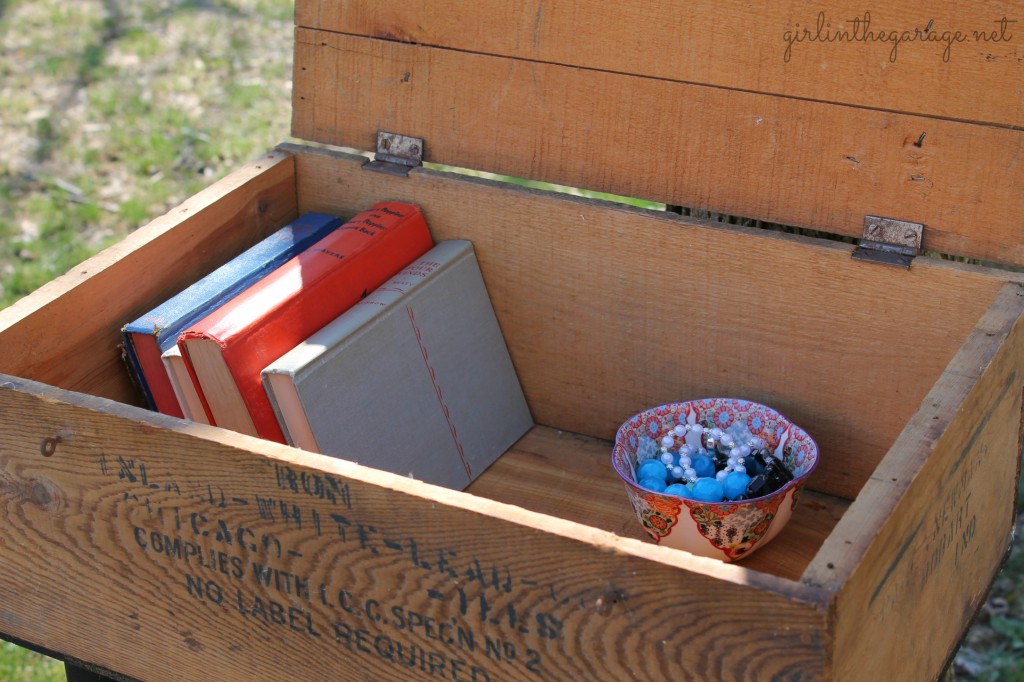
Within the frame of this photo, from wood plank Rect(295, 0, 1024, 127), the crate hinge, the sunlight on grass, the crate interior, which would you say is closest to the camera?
wood plank Rect(295, 0, 1024, 127)

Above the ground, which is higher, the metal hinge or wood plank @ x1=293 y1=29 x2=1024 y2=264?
wood plank @ x1=293 y1=29 x2=1024 y2=264

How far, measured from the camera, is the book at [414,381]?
169cm

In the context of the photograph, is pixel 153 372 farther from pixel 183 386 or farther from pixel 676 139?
pixel 676 139

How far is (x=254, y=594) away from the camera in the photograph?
1.40 m

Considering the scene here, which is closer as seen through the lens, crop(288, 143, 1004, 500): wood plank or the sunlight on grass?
crop(288, 143, 1004, 500): wood plank

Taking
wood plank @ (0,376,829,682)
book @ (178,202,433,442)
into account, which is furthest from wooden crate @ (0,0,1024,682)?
A: book @ (178,202,433,442)

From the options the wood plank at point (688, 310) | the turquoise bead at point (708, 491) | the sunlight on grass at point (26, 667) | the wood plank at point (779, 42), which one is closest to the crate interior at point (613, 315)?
the wood plank at point (688, 310)

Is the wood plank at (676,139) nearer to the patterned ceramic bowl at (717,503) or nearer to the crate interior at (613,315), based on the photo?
the crate interior at (613,315)

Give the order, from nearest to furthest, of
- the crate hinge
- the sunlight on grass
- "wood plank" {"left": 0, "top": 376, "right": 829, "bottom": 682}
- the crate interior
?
"wood plank" {"left": 0, "top": 376, "right": 829, "bottom": 682} < the crate interior < the crate hinge < the sunlight on grass

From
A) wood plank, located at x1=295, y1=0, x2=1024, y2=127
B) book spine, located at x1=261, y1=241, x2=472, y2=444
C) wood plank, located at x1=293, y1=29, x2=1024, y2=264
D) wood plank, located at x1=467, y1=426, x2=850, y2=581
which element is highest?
wood plank, located at x1=295, y1=0, x2=1024, y2=127

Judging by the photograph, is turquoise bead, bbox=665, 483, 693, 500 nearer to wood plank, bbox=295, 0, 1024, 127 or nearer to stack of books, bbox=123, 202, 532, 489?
stack of books, bbox=123, 202, 532, 489

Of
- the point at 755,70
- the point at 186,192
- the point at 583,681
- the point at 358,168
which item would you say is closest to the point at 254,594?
the point at 583,681

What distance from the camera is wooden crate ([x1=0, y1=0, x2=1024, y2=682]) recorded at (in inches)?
47.8

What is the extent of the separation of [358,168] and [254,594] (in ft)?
2.77
